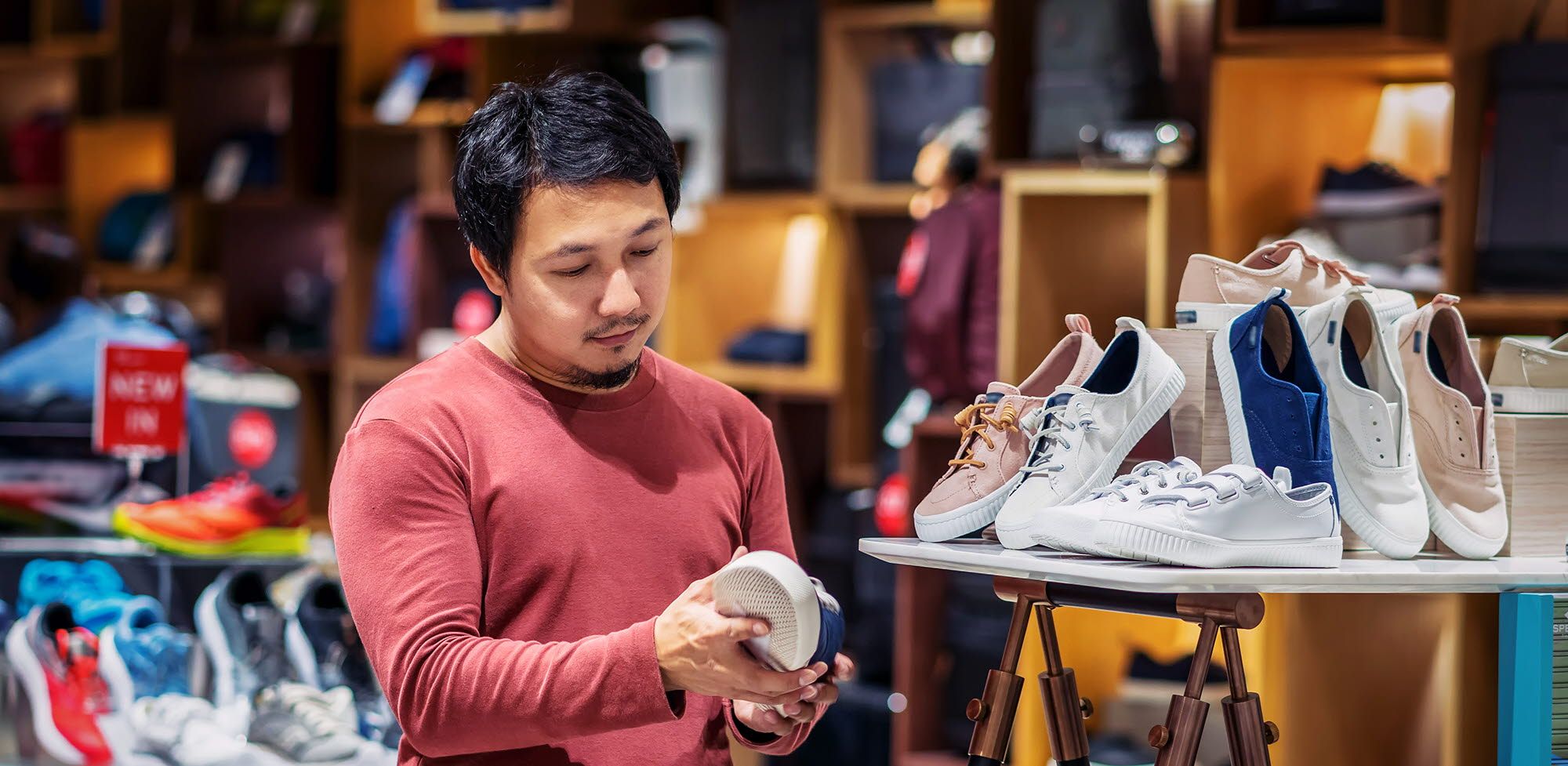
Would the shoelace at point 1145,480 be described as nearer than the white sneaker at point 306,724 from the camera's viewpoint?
Yes

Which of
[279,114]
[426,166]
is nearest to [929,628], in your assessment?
[426,166]

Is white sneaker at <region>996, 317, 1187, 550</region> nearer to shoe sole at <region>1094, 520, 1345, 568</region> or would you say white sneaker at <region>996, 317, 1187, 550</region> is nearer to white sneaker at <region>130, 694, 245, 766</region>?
shoe sole at <region>1094, 520, 1345, 568</region>

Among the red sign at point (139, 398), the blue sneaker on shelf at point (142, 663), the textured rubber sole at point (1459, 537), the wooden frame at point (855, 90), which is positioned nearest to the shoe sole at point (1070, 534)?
the textured rubber sole at point (1459, 537)

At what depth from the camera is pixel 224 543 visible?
10.7 ft

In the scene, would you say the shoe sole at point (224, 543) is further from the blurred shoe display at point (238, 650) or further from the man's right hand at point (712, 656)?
the man's right hand at point (712, 656)

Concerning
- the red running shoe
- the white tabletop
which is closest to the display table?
the white tabletop

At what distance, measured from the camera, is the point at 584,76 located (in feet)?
5.96

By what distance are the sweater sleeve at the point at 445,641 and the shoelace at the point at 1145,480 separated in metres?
0.51

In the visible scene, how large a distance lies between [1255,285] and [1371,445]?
0.75ft

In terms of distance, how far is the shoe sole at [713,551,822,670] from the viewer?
1454 millimetres

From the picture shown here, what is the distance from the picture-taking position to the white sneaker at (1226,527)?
167cm

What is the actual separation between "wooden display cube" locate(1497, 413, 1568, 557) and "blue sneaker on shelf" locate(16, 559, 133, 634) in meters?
2.33

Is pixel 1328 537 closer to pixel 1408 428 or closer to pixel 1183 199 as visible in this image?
pixel 1408 428

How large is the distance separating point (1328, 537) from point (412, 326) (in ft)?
13.2
